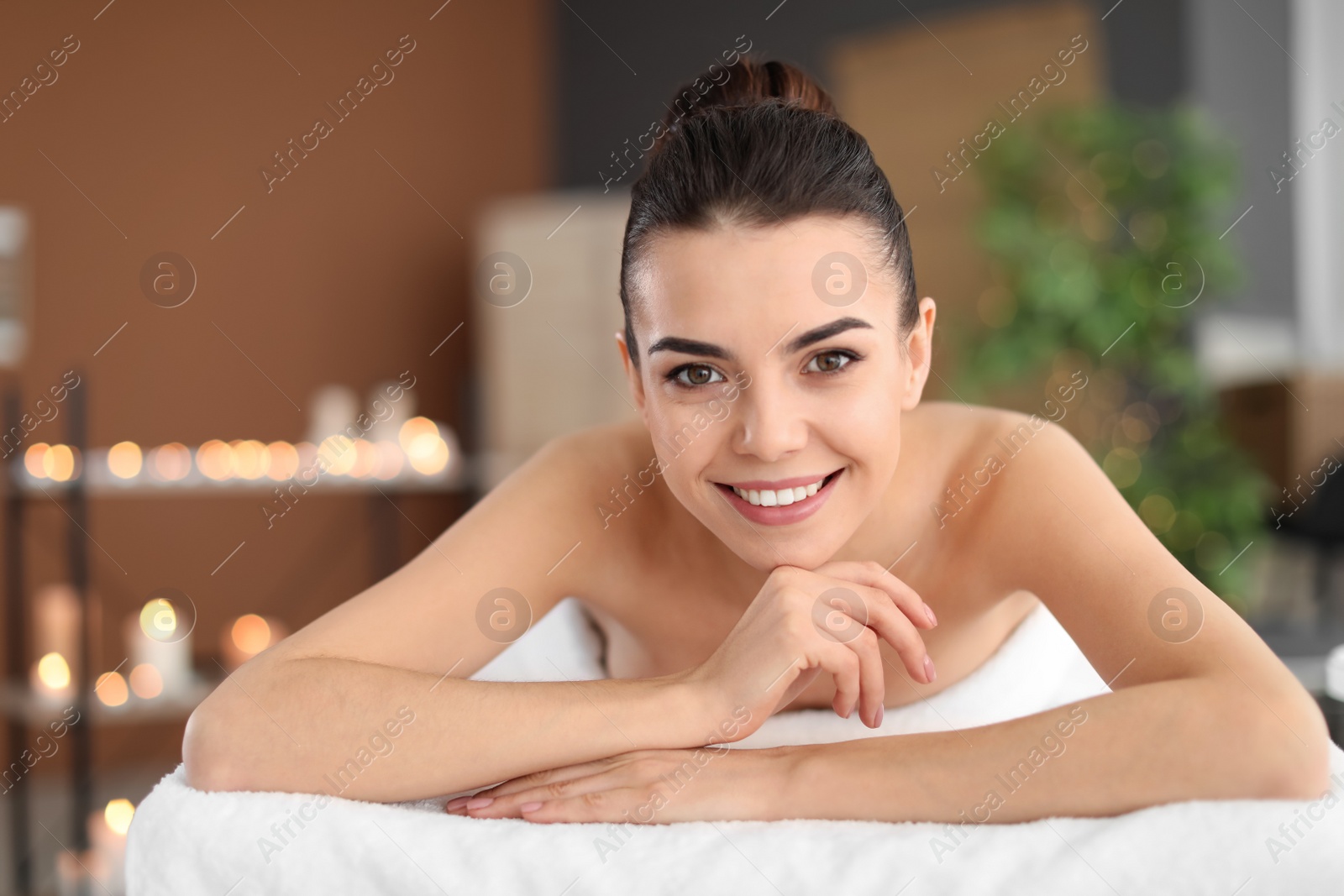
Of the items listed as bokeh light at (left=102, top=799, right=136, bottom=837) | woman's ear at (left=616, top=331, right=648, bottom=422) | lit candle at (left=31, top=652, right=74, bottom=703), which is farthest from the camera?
lit candle at (left=31, top=652, right=74, bottom=703)

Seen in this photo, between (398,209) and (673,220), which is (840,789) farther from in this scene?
(398,209)

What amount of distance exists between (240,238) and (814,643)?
3.76 metres

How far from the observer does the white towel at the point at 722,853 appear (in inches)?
26.5

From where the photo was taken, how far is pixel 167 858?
792 mm

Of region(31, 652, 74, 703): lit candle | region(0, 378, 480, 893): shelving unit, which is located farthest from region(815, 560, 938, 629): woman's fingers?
region(31, 652, 74, 703): lit candle

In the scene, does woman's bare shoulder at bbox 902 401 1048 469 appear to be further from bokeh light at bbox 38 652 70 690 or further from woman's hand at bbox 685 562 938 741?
bokeh light at bbox 38 652 70 690

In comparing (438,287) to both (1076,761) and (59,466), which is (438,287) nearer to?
(59,466)

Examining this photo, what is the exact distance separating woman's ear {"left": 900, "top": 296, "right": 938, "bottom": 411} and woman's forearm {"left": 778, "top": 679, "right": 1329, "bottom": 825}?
1.25ft

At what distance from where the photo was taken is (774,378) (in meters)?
0.92

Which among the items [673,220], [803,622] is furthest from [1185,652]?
[673,220]

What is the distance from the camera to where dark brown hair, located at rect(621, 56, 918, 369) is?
0.97 meters

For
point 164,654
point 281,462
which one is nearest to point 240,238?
point 281,462

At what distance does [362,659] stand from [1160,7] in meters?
3.62

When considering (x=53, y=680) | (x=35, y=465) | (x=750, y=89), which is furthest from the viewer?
(x=53, y=680)
